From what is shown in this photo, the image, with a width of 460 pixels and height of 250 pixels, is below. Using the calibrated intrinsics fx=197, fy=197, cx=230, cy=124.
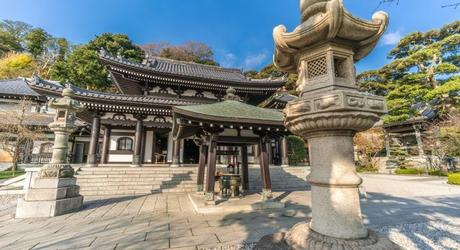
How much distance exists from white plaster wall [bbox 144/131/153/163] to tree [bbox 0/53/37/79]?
29844 millimetres

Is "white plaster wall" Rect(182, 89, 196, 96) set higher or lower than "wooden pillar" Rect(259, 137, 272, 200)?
higher

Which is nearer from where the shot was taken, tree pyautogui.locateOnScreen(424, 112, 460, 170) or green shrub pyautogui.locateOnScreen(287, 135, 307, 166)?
tree pyautogui.locateOnScreen(424, 112, 460, 170)

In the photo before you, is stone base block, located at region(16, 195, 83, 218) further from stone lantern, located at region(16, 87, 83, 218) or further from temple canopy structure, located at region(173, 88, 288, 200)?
temple canopy structure, located at region(173, 88, 288, 200)

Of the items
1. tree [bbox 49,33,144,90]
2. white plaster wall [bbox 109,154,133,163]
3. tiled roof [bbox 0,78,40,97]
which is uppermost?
tree [bbox 49,33,144,90]

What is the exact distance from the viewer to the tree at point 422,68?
66.5 ft

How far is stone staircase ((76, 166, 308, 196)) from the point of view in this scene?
29.1ft

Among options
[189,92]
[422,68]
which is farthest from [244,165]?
[422,68]

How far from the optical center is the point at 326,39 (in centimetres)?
234

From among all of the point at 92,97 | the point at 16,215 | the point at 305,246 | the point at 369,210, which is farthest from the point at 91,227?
the point at 92,97

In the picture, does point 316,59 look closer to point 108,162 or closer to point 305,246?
point 305,246

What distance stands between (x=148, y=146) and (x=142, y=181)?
5070 mm

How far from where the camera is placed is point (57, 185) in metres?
5.71

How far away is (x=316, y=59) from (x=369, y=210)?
6056 mm

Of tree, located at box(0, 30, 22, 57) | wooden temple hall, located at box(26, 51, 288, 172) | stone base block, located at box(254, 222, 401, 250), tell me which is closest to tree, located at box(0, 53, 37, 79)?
tree, located at box(0, 30, 22, 57)
